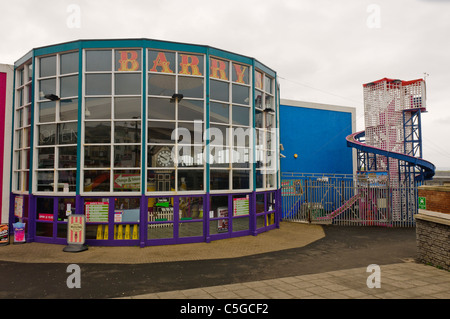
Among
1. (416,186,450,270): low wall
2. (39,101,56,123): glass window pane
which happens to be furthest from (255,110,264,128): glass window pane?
(39,101,56,123): glass window pane

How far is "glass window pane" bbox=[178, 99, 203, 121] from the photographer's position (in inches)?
511

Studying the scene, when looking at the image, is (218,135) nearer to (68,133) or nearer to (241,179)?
(241,179)

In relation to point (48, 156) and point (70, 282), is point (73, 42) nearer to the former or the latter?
point (48, 156)

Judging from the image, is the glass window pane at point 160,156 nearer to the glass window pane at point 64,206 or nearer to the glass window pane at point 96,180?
the glass window pane at point 96,180

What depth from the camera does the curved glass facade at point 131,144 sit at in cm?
1234

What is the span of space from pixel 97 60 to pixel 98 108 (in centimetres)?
202

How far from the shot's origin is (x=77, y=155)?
1247 centimetres

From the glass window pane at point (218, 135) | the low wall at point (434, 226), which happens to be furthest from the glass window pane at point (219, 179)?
the low wall at point (434, 226)

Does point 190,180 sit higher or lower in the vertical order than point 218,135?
lower

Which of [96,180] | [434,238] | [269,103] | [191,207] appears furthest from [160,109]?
[434,238]

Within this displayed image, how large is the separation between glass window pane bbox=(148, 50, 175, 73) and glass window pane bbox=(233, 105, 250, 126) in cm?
335

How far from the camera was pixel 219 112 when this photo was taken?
1379 cm

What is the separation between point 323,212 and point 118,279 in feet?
45.9

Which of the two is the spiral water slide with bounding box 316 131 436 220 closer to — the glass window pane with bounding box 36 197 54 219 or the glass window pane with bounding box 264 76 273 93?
the glass window pane with bounding box 264 76 273 93
